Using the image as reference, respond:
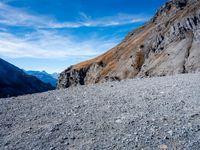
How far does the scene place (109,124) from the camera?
43.2 feet

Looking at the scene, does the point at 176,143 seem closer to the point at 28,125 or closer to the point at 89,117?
the point at 89,117

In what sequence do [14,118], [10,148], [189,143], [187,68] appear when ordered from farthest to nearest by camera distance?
[187,68]
[14,118]
[10,148]
[189,143]

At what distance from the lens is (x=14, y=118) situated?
53.7ft

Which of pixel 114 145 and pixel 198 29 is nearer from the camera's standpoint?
pixel 114 145

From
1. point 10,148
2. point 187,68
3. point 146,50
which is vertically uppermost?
point 146,50

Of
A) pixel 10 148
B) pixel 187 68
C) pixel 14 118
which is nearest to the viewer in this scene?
pixel 10 148

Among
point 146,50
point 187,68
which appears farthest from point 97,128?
point 146,50

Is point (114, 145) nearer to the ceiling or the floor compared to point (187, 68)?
nearer to the floor

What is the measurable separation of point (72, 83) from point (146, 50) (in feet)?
192

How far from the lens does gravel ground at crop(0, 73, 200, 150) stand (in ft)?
35.8

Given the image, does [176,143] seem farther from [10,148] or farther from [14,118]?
[14,118]

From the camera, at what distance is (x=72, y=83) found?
143 meters

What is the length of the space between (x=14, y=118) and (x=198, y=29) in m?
57.5

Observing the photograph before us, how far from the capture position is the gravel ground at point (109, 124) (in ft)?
35.8
